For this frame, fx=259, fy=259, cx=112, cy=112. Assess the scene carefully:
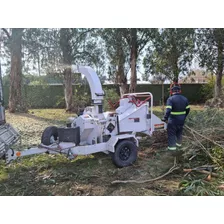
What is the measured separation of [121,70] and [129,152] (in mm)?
9915

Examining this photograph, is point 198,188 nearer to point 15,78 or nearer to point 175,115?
point 175,115

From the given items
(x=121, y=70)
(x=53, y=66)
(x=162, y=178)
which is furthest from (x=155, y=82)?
(x=162, y=178)

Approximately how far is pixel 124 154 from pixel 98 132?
0.62 m

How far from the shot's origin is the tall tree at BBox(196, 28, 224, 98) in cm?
1226

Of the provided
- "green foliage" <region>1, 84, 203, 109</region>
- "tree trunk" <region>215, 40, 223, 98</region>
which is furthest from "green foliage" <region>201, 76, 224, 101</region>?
"tree trunk" <region>215, 40, 223, 98</region>

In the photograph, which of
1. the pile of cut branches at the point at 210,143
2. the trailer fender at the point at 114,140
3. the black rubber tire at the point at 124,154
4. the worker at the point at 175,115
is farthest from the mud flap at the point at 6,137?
the pile of cut branches at the point at 210,143

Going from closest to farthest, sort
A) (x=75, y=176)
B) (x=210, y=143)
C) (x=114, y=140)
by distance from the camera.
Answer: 1. (x=75, y=176)
2. (x=114, y=140)
3. (x=210, y=143)

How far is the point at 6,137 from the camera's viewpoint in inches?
175

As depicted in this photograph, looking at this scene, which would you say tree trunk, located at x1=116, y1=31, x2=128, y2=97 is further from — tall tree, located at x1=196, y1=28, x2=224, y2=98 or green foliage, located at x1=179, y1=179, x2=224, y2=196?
green foliage, located at x1=179, y1=179, x2=224, y2=196

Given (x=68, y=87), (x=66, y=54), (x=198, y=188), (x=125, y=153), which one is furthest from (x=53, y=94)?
(x=198, y=188)

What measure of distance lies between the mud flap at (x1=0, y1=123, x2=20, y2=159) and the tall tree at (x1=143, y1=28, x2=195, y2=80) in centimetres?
980

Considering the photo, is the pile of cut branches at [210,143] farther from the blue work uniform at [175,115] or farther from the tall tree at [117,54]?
the tall tree at [117,54]

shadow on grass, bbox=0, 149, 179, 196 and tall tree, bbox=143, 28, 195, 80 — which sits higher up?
tall tree, bbox=143, 28, 195, 80

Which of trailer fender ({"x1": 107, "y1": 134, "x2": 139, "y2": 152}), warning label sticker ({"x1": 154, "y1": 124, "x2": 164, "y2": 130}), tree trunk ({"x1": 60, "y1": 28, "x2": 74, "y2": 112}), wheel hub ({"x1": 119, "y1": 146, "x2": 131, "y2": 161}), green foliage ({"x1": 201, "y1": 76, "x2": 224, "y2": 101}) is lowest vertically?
wheel hub ({"x1": 119, "y1": 146, "x2": 131, "y2": 161})
